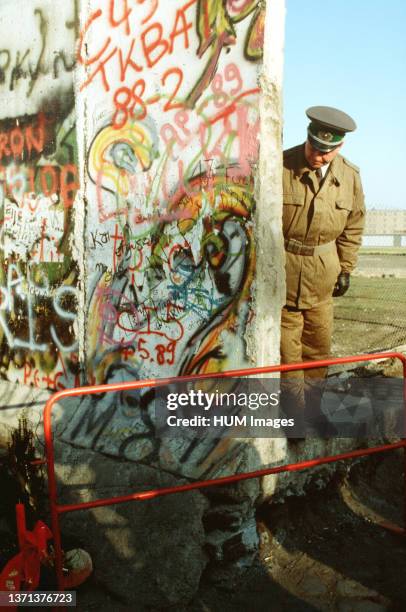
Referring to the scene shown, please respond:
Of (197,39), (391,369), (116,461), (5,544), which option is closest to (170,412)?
(116,461)

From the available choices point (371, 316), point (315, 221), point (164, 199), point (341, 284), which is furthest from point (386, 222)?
point (164, 199)

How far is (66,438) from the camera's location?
3.98 meters

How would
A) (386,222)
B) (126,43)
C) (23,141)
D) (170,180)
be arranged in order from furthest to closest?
(386,222)
(23,141)
(126,43)
(170,180)

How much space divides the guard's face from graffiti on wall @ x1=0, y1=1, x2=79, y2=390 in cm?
156

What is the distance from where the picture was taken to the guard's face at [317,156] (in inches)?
151

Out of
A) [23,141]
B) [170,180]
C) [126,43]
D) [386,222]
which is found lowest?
[170,180]

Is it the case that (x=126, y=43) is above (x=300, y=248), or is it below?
above

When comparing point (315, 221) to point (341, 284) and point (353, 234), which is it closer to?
point (353, 234)

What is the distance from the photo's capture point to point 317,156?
3.85 m

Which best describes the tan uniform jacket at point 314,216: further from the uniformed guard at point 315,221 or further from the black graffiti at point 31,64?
the black graffiti at point 31,64

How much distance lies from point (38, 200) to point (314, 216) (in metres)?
2.03

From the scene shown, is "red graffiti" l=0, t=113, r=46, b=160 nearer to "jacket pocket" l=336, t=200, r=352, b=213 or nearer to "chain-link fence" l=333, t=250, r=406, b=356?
"jacket pocket" l=336, t=200, r=352, b=213

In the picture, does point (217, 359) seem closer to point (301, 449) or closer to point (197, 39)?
point (301, 449)

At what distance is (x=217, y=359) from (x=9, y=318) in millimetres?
2094
